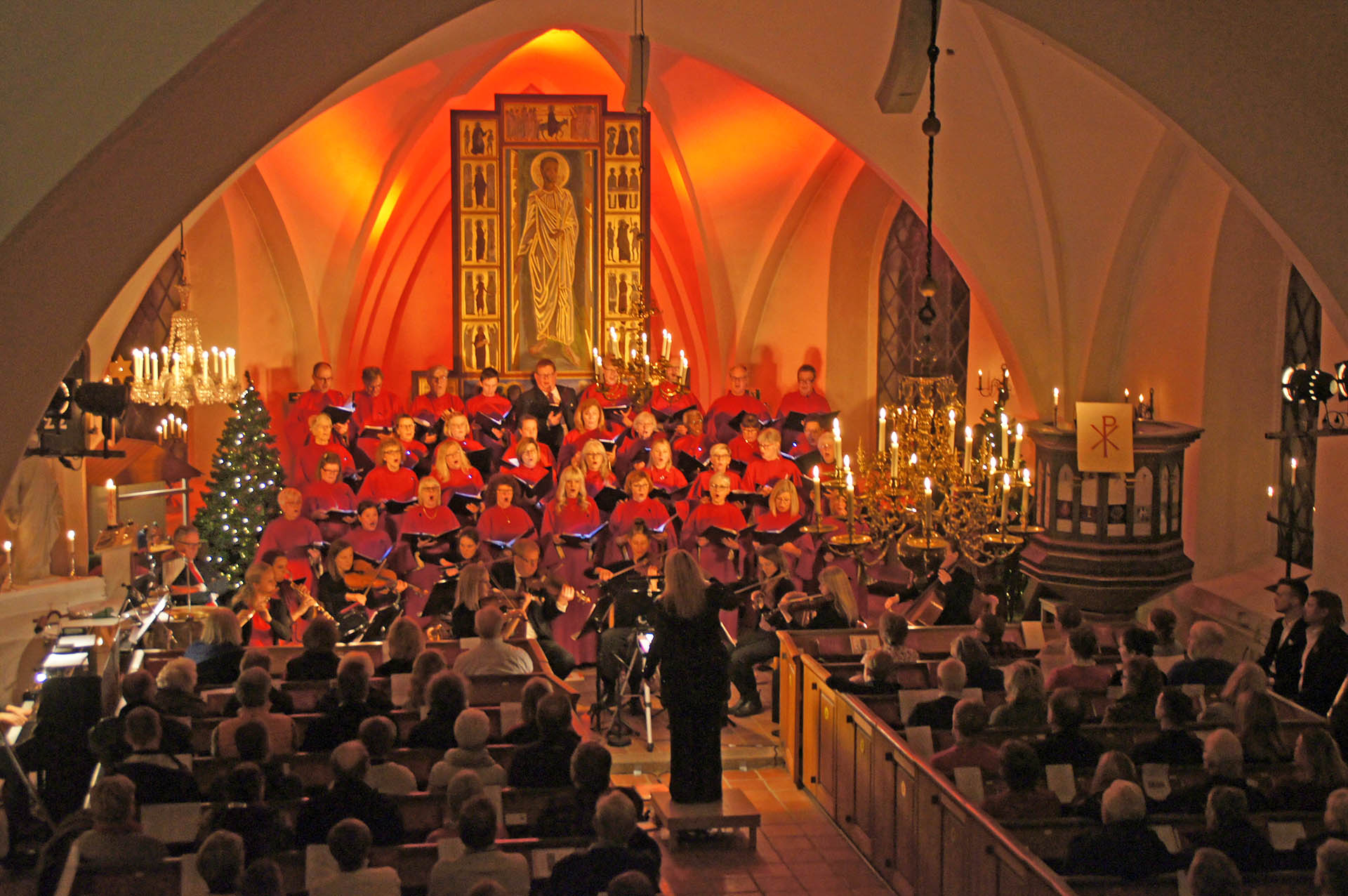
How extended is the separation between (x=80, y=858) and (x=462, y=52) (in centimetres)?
1279

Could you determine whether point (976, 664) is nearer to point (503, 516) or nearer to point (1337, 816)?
point (1337, 816)

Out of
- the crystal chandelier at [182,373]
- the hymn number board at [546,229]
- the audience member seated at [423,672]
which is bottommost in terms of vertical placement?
the audience member seated at [423,672]

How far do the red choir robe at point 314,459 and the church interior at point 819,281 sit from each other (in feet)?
1.58

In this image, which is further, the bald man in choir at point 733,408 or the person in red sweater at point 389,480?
the bald man in choir at point 733,408

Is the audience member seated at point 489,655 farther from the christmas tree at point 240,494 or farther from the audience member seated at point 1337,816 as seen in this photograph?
the christmas tree at point 240,494

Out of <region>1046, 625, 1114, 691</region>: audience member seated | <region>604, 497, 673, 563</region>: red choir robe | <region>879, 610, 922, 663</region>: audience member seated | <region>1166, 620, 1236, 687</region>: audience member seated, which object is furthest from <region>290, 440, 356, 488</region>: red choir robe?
<region>1166, 620, 1236, 687</region>: audience member seated

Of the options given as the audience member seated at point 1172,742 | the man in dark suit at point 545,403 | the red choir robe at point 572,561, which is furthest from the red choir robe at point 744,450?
the audience member seated at point 1172,742

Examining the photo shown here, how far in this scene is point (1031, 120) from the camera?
478 inches

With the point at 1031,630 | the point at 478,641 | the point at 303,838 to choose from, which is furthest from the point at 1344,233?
the point at 478,641

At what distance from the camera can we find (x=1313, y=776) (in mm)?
6574

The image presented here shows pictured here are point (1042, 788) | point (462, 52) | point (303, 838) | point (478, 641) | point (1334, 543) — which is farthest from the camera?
point (462, 52)

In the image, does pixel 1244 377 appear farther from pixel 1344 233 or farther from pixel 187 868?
pixel 187 868

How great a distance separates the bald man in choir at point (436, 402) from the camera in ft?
52.4

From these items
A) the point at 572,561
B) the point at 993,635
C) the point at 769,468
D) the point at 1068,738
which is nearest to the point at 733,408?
the point at 769,468
